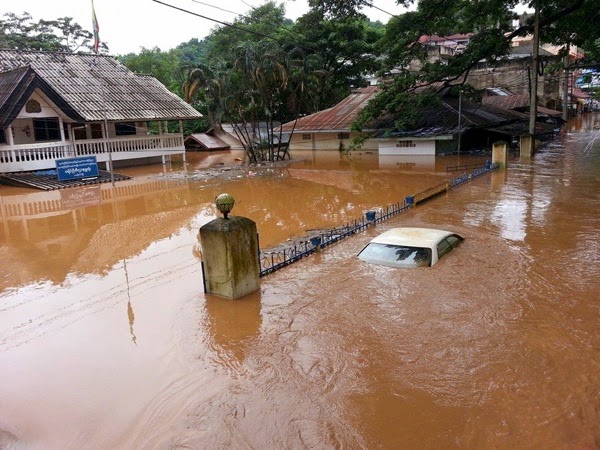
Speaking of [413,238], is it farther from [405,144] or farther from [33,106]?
[33,106]

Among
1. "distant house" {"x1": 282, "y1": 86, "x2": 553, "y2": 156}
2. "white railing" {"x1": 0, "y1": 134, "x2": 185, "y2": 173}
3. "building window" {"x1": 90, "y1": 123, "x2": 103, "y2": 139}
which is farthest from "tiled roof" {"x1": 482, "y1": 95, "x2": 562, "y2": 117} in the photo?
"building window" {"x1": 90, "y1": 123, "x2": 103, "y2": 139}

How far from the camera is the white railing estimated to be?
27.1 m

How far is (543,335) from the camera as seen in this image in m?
7.70

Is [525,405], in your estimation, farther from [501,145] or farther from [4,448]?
[501,145]

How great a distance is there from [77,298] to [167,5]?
6887 mm

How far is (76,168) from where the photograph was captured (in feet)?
86.4

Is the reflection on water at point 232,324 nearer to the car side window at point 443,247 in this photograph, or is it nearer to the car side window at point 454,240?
the car side window at point 443,247

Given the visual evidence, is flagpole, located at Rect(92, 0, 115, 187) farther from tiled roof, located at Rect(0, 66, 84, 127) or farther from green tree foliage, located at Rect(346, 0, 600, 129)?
green tree foliage, located at Rect(346, 0, 600, 129)

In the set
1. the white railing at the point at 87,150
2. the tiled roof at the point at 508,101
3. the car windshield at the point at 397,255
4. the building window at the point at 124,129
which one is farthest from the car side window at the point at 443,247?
the tiled roof at the point at 508,101

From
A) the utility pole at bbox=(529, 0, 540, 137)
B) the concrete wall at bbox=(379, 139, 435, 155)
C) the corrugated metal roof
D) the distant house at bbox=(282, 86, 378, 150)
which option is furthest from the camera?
the corrugated metal roof

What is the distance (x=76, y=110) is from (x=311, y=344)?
2574 centimetres

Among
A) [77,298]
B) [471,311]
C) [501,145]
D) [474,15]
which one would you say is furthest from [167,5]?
[474,15]

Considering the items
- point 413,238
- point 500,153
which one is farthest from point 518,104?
point 413,238

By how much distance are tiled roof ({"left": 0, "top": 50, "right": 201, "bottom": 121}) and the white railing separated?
2.14 m
